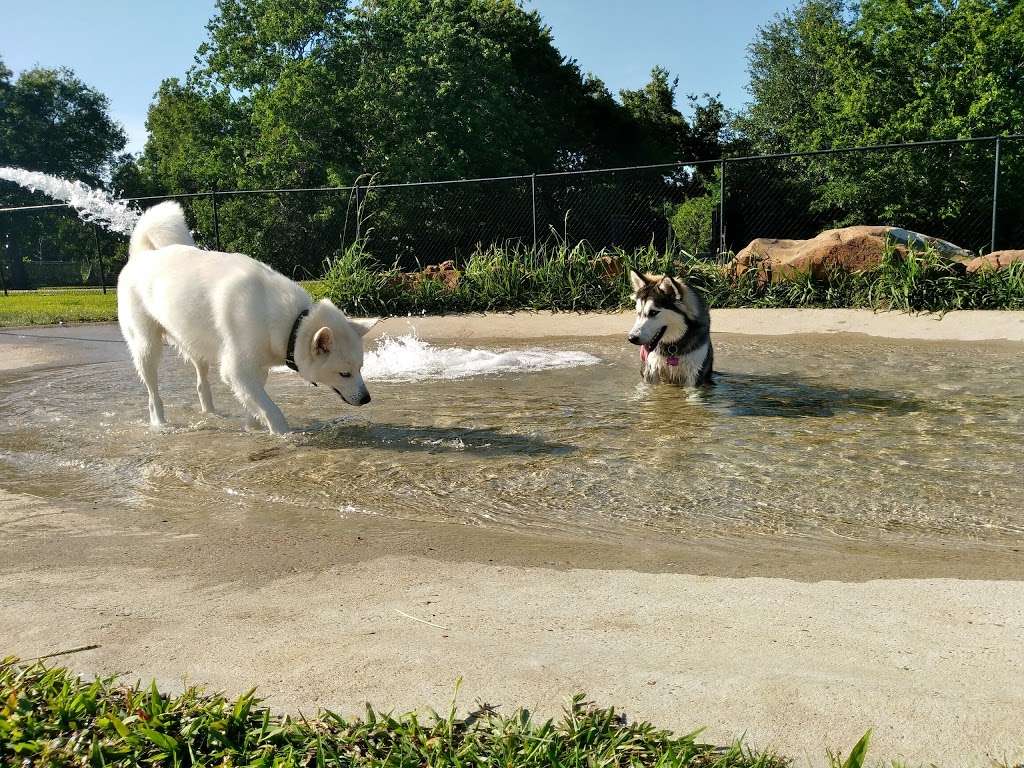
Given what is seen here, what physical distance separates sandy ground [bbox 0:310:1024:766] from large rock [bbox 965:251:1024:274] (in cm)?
988

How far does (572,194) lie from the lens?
24078 mm

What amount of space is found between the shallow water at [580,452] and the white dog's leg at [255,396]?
0.15m

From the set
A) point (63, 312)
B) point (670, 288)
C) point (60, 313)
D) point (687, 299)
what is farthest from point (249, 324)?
point (63, 312)

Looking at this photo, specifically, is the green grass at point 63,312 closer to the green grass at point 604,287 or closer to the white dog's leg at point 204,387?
the green grass at point 604,287

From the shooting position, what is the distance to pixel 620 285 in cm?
1333

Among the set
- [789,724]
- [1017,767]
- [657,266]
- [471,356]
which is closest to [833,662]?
[789,724]

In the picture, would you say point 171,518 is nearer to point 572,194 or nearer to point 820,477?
point 820,477

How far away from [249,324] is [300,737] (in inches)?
154

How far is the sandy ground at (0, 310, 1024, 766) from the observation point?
7.15 ft

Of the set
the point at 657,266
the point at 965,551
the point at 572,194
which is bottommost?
the point at 965,551

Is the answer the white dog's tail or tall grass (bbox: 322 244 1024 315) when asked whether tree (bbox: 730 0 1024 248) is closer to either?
tall grass (bbox: 322 244 1024 315)

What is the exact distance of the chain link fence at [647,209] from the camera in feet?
75.9

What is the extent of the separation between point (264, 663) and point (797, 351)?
8.57 metres

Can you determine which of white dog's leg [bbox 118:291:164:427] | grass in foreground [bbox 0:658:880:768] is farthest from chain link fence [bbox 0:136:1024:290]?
grass in foreground [bbox 0:658:880:768]
